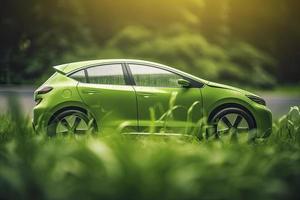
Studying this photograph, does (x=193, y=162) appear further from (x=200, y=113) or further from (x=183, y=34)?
(x=183, y=34)

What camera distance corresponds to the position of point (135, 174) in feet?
15.3

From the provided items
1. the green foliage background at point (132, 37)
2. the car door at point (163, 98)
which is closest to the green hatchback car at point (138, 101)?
the car door at point (163, 98)

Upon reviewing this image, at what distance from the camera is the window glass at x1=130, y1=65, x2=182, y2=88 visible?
9805 millimetres

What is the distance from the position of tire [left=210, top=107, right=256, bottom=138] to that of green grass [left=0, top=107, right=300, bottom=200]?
3.92 meters

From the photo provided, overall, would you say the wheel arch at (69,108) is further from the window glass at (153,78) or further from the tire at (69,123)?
the window glass at (153,78)

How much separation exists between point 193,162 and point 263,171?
1.98 feet

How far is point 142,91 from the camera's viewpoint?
9.63 m

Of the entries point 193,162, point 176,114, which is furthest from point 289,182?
point 176,114

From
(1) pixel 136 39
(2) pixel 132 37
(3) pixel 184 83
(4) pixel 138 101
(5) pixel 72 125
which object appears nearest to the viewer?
(5) pixel 72 125

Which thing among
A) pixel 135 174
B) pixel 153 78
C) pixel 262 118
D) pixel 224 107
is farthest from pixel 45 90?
pixel 135 174

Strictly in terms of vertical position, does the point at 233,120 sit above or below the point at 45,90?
below

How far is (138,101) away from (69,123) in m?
1.03

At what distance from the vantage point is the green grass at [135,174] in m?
4.55

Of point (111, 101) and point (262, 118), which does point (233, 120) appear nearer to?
point (262, 118)
